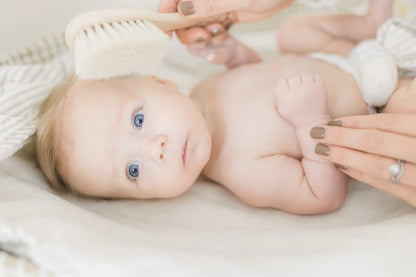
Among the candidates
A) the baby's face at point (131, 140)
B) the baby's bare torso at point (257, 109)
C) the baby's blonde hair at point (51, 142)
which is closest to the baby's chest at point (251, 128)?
the baby's bare torso at point (257, 109)

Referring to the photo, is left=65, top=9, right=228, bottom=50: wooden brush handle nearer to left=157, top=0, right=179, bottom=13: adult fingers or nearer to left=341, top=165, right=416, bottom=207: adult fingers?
left=157, top=0, right=179, bottom=13: adult fingers

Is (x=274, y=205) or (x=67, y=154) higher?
(x=67, y=154)

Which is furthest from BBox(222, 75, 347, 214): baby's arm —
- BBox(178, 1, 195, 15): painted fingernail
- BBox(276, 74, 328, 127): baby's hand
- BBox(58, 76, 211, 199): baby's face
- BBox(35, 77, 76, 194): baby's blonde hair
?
BBox(35, 77, 76, 194): baby's blonde hair

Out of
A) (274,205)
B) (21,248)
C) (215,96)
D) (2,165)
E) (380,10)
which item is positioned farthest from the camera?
(380,10)

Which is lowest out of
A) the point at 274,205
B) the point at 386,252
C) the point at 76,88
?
the point at 274,205

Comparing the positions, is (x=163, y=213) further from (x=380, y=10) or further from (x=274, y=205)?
(x=380, y=10)

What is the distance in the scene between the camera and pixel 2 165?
0.91 metres

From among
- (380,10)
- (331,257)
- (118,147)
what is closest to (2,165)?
(118,147)

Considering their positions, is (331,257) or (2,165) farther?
(2,165)

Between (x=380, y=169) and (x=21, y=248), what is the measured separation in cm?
60

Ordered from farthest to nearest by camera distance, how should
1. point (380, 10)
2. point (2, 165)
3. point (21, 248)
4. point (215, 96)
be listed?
point (380, 10), point (215, 96), point (2, 165), point (21, 248)

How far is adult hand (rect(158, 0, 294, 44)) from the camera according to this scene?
38.3 inches

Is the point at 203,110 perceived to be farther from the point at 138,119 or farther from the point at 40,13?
the point at 40,13

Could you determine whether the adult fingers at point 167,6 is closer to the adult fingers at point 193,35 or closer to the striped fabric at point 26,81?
the adult fingers at point 193,35
